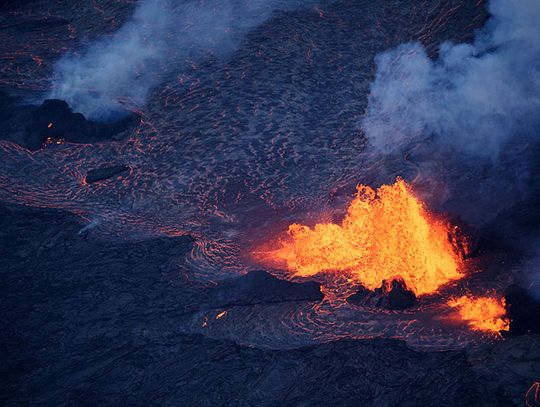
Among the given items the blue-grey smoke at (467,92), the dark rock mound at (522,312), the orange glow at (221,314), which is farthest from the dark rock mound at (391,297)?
the blue-grey smoke at (467,92)

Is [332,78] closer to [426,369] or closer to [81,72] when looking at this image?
[81,72]

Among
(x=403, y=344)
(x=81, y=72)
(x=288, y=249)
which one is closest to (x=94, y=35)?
(x=81, y=72)

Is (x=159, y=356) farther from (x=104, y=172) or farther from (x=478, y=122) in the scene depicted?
(x=478, y=122)

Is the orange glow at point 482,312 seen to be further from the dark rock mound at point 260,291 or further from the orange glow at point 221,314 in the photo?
the orange glow at point 221,314

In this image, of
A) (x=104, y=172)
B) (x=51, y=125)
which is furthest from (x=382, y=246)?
(x=51, y=125)

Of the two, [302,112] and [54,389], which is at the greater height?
[302,112]

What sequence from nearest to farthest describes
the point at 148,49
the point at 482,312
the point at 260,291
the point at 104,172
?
the point at 482,312 → the point at 260,291 → the point at 104,172 → the point at 148,49
